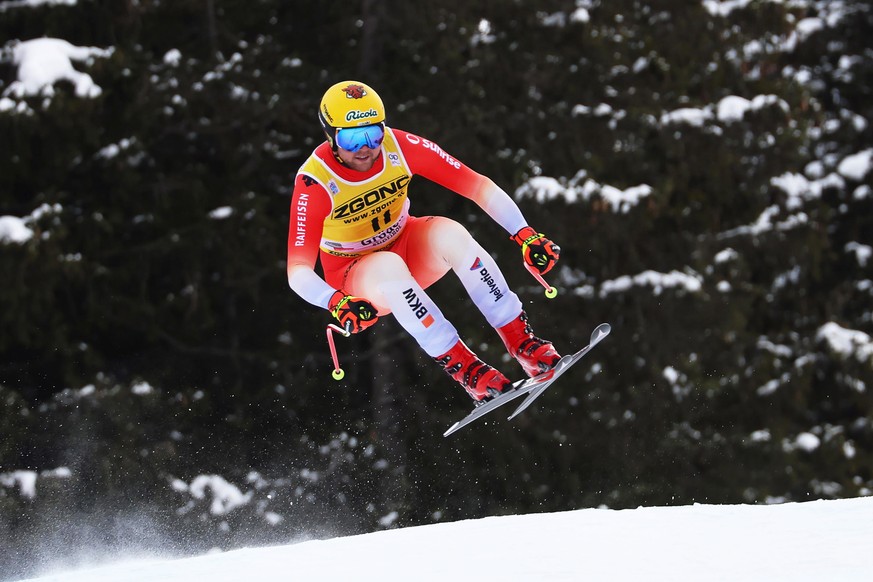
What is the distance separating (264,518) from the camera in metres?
13.6

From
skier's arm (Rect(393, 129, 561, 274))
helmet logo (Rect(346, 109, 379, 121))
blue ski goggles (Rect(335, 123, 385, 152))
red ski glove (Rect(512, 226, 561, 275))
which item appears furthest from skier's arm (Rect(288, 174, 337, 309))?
red ski glove (Rect(512, 226, 561, 275))

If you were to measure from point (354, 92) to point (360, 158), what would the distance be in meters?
0.33

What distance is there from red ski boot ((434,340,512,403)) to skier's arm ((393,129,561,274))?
0.57 meters

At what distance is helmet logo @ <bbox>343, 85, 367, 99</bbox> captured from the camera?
21.3 feet

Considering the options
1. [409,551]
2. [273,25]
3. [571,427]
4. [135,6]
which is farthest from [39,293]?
[409,551]

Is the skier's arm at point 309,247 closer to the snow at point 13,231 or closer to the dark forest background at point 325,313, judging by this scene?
the dark forest background at point 325,313

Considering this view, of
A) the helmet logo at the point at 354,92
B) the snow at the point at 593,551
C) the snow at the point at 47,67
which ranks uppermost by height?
the snow at the point at 47,67

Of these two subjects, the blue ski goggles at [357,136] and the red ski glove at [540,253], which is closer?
the blue ski goggles at [357,136]

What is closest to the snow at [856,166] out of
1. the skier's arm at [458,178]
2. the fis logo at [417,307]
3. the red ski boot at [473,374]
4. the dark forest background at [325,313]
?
the dark forest background at [325,313]

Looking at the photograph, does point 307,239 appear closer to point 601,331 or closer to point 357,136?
point 357,136

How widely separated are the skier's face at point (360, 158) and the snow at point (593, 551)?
1933mm

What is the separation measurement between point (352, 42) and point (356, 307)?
8.06 metres

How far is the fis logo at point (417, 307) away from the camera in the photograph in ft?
21.5

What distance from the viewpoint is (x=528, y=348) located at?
22.5 ft
